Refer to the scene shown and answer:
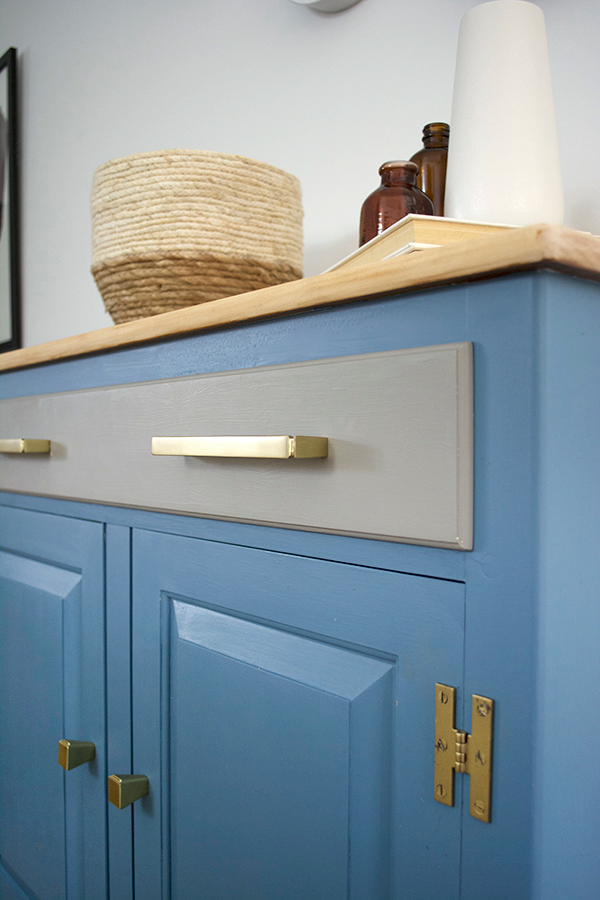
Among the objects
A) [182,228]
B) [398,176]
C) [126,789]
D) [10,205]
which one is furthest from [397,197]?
[10,205]

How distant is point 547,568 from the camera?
36 cm

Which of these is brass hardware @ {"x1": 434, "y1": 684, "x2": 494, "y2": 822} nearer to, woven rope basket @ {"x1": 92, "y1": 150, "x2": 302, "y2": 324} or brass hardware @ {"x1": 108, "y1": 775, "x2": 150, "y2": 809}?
brass hardware @ {"x1": 108, "y1": 775, "x2": 150, "y2": 809}

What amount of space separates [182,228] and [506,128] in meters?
0.38

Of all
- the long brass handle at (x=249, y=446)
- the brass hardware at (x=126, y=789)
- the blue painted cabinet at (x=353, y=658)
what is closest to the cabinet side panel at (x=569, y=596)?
the blue painted cabinet at (x=353, y=658)

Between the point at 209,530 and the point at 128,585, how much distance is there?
15 cm

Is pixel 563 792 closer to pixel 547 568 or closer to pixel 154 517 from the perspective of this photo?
pixel 547 568

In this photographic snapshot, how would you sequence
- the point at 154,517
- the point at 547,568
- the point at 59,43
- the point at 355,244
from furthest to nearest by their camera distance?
the point at 59,43, the point at 355,244, the point at 154,517, the point at 547,568

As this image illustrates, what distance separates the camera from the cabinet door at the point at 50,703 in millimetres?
705

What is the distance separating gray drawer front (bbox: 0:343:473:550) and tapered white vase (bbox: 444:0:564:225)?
238mm

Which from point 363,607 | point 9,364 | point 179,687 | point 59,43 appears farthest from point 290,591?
point 59,43

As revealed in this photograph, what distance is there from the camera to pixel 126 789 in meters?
0.62

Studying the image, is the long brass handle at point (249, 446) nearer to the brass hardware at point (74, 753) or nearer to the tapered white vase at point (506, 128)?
the tapered white vase at point (506, 128)

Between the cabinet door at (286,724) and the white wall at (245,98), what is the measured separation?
56cm

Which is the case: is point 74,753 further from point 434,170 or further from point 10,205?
point 10,205
